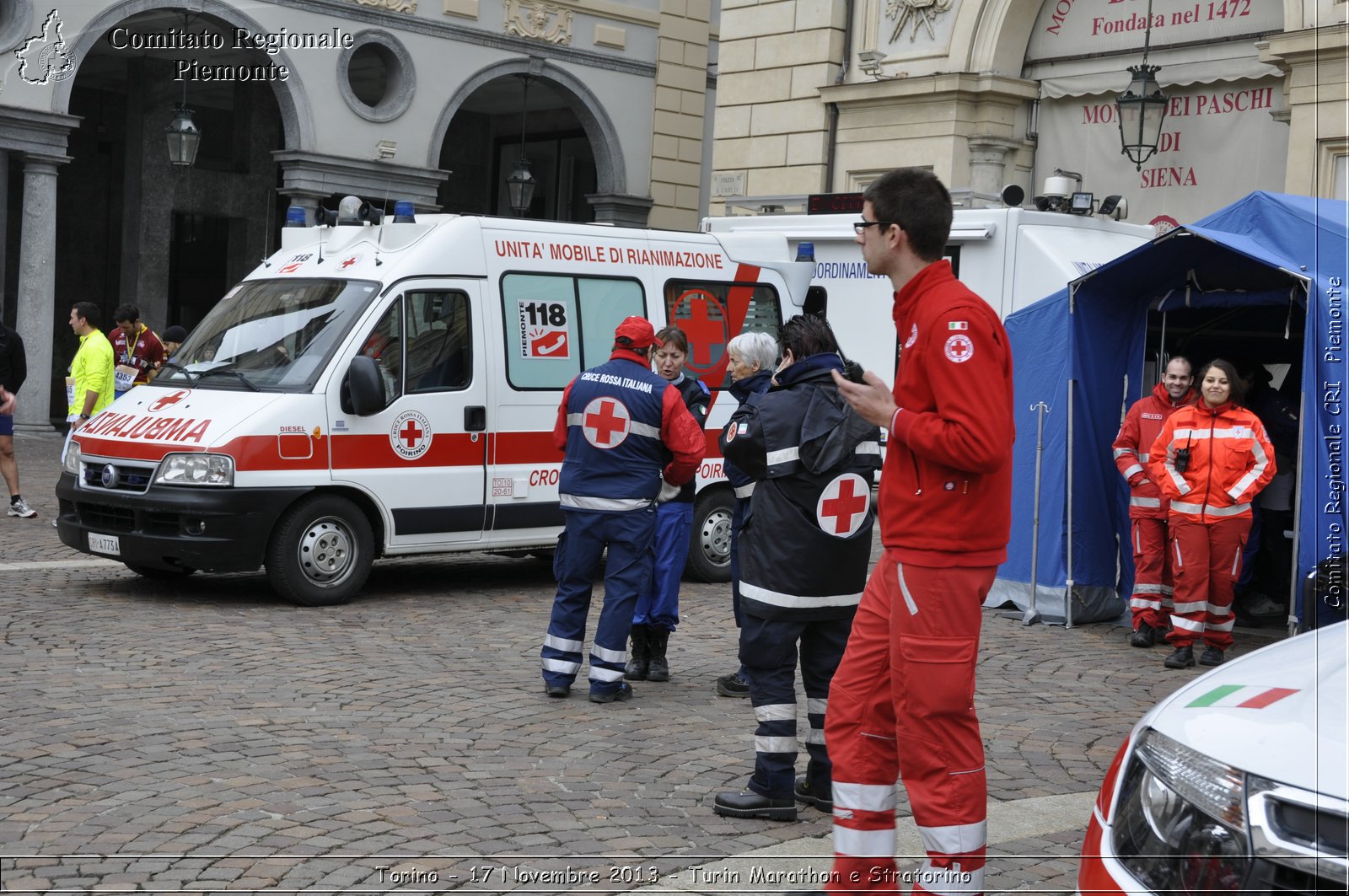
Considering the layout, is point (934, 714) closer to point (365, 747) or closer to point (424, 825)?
point (424, 825)

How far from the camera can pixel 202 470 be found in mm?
9242

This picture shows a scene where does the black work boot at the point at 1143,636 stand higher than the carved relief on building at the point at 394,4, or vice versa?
the carved relief on building at the point at 394,4

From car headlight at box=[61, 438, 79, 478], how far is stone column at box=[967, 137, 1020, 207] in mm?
12591

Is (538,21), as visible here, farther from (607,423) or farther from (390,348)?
(607,423)

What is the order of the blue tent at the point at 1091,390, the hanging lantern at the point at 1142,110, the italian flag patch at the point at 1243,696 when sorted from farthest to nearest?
the hanging lantern at the point at 1142,110 → the blue tent at the point at 1091,390 → the italian flag patch at the point at 1243,696

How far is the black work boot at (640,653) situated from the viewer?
7957 mm

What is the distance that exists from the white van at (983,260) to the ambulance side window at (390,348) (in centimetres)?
441

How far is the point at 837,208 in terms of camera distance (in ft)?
50.4

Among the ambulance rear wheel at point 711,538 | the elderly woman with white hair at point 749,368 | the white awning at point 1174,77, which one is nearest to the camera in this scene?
the elderly woman with white hair at point 749,368

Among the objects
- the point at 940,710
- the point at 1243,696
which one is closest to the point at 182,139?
the point at 940,710

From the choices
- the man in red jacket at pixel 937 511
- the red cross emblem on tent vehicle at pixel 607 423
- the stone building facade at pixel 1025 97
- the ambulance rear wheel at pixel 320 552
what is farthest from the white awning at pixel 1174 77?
the man in red jacket at pixel 937 511

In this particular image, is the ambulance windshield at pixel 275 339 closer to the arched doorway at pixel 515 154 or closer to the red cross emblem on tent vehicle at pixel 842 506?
the red cross emblem on tent vehicle at pixel 842 506

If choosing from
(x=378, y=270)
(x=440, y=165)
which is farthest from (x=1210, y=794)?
(x=440, y=165)

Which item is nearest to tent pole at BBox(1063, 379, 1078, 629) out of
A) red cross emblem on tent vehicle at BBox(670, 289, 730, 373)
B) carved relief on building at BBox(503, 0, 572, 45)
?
red cross emblem on tent vehicle at BBox(670, 289, 730, 373)
